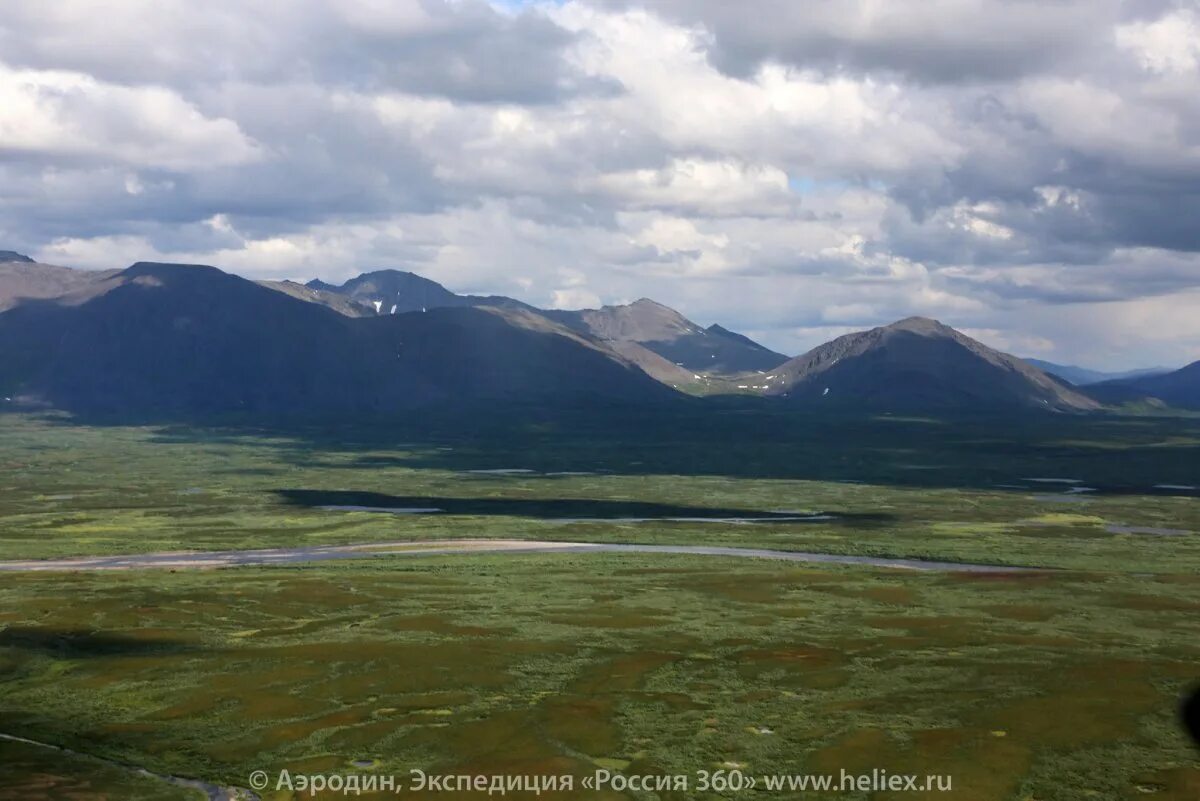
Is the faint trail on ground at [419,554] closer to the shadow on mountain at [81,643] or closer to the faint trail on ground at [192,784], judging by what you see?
the shadow on mountain at [81,643]

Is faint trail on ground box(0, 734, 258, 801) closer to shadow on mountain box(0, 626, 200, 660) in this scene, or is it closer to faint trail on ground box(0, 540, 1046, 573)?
shadow on mountain box(0, 626, 200, 660)

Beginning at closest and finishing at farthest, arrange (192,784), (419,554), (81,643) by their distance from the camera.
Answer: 1. (192,784)
2. (81,643)
3. (419,554)

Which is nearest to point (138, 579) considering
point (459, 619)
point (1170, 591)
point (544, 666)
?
point (459, 619)

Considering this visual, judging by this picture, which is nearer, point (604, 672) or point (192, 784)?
point (192, 784)

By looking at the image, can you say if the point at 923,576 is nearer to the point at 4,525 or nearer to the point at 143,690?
the point at 143,690

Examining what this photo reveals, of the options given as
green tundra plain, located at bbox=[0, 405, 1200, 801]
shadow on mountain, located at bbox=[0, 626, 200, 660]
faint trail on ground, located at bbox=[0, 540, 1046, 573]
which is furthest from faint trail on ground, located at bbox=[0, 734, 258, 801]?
faint trail on ground, located at bbox=[0, 540, 1046, 573]

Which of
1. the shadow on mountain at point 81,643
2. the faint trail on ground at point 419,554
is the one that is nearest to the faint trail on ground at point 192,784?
the shadow on mountain at point 81,643

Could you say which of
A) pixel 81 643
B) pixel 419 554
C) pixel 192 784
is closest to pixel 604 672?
pixel 192 784

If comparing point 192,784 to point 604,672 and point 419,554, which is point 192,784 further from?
point 419,554

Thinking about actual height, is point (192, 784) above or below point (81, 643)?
above
